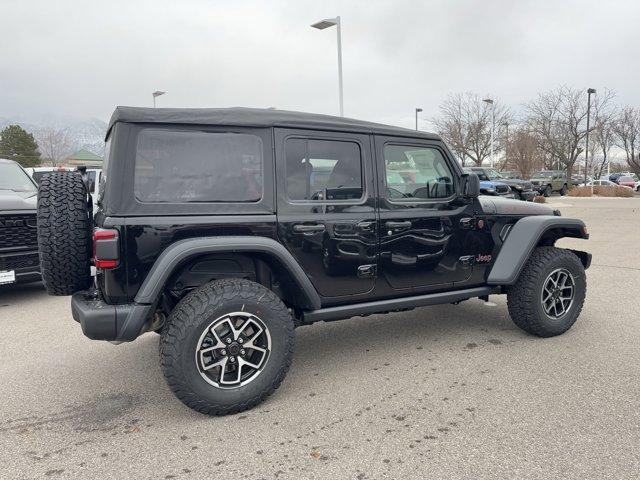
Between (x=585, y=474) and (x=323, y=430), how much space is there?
1.36 m

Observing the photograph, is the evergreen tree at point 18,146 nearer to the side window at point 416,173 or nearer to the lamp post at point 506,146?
the lamp post at point 506,146

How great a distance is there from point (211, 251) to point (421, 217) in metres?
1.66

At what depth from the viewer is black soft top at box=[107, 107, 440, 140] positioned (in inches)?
116

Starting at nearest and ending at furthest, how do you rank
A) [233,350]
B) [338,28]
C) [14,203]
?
[233,350]
[14,203]
[338,28]

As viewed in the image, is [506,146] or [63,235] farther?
[506,146]

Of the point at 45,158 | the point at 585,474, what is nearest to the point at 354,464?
the point at 585,474

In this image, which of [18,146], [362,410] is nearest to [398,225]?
[362,410]

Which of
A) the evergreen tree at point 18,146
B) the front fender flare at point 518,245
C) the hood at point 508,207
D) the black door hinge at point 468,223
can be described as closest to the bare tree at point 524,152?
the hood at point 508,207

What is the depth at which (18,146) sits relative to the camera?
42875 millimetres

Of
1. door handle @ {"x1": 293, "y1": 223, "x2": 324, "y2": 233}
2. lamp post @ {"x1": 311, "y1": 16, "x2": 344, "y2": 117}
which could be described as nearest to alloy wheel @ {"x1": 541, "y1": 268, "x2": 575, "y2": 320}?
door handle @ {"x1": 293, "y1": 223, "x2": 324, "y2": 233}

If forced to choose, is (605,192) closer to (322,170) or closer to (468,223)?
(468,223)

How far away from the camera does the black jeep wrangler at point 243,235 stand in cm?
288

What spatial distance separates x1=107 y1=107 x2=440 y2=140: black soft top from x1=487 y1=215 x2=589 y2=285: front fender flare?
4.55ft

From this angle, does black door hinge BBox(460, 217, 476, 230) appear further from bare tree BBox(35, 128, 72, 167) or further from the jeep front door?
bare tree BBox(35, 128, 72, 167)
